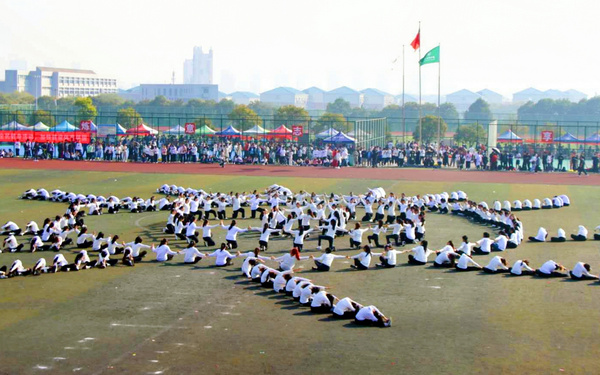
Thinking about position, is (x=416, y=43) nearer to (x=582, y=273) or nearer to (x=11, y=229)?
(x=11, y=229)

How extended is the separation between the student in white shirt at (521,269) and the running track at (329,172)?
97.6ft

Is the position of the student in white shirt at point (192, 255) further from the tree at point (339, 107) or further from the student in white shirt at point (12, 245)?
the tree at point (339, 107)

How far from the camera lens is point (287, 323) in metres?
18.2

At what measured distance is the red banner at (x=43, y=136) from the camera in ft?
238

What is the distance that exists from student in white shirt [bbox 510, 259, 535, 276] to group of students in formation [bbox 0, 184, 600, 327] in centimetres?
3

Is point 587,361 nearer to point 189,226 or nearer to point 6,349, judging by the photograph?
point 6,349

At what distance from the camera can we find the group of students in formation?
22.7m

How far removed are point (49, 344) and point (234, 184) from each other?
109 ft

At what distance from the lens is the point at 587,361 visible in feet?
50.1

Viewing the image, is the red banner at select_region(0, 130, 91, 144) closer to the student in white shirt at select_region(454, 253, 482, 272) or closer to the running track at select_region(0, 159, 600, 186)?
the running track at select_region(0, 159, 600, 186)

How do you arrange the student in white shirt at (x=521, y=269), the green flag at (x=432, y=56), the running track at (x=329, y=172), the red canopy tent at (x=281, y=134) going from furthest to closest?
the red canopy tent at (x=281, y=134) < the green flag at (x=432, y=56) < the running track at (x=329, y=172) < the student in white shirt at (x=521, y=269)

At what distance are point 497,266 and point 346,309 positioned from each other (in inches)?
299

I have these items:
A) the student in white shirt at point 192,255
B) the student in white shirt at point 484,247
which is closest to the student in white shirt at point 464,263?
the student in white shirt at point 484,247

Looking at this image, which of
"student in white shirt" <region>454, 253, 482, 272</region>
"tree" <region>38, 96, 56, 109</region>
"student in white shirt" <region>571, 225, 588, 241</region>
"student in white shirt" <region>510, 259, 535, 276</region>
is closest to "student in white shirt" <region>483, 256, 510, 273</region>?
"student in white shirt" <region>510, 259, 535, 276</region>
